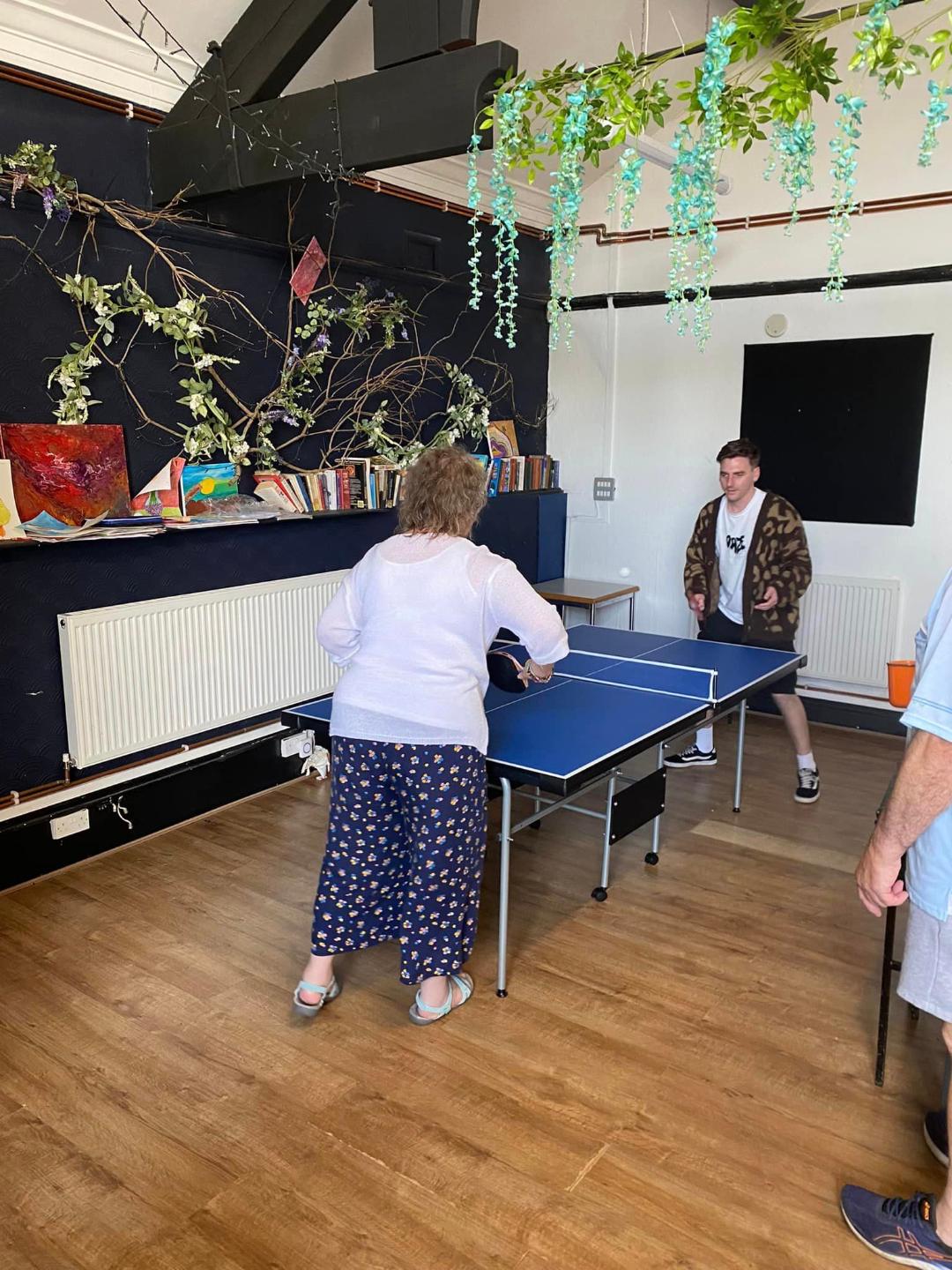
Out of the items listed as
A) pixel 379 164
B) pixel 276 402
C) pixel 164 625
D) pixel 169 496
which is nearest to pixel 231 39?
pixel 379 164

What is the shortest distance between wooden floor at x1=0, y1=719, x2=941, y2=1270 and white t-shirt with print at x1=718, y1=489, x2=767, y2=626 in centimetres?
143

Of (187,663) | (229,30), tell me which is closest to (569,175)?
(229,30)

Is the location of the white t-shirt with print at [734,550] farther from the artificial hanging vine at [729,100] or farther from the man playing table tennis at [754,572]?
Answer: the artificial hanging vine at [729,100]

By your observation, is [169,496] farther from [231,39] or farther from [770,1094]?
[770,1094]

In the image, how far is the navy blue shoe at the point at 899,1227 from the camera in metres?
1.96

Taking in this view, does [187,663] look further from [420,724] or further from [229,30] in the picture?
[229,30]

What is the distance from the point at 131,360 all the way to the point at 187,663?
4.16 feet

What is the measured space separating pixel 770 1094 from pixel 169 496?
3118mm

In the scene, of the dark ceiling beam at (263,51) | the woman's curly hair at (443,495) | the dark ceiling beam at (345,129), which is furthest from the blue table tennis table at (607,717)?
the dark ceiling beam at (263,51)

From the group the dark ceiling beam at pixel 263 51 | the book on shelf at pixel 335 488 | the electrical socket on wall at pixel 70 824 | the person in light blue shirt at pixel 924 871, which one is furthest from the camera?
the book on shelf at pixel 335 488

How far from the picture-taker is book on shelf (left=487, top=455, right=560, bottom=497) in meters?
6.08

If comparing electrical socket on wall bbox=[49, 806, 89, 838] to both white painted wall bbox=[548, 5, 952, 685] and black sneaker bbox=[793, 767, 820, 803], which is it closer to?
black sneaker bbox=[793, 767, 820, 803]

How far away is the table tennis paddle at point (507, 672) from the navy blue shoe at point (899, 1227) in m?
1.56

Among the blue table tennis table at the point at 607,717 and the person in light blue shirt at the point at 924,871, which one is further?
the blue table tennis table at the point at 607,717
